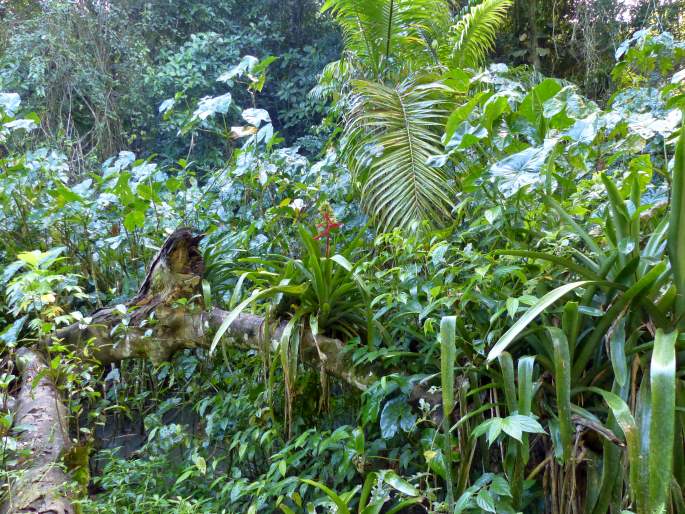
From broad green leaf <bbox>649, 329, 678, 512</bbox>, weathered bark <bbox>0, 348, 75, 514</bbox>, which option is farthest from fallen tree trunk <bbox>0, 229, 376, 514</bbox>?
broad green leaf <bbox>649, 329, 678, 512</bbox>

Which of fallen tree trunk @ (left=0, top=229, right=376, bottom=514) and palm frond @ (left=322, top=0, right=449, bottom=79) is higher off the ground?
palm frond @ (left=322, top=0, right=449, bottom=79)

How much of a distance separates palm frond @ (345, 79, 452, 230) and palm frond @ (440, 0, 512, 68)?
1.02m

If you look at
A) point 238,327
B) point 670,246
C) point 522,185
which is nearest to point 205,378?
point 238,327

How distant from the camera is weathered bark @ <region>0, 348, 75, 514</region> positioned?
217 centimetres

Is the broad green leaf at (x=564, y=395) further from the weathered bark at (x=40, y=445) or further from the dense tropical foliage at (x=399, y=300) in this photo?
the weathered bark at (x=40, y=445)

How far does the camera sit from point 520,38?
7832 mm

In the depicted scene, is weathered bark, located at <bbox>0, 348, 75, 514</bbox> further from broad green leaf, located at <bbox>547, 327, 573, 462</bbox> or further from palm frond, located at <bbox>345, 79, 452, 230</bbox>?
palm frond, located at <bbox>345, 79, 452, 230</bbox>

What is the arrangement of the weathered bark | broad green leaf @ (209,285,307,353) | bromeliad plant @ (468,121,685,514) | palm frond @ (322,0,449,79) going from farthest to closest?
palm frond @ (322,0,449,79)
broad green leaf @ (209,285,307,353)
the weathered bark
bromeliad plant @ (468,121,685,514)

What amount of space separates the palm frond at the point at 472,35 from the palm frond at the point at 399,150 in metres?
1.02

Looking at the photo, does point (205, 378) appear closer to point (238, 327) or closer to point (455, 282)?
point (238, 327)

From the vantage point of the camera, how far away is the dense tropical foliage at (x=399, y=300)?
A: 1973mm

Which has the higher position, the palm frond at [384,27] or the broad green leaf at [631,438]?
the palm frond at [384,27]

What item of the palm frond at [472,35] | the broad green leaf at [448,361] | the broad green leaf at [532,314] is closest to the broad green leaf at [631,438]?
the broad green leaf at [532,314]

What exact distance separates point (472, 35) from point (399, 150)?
1.63 m
